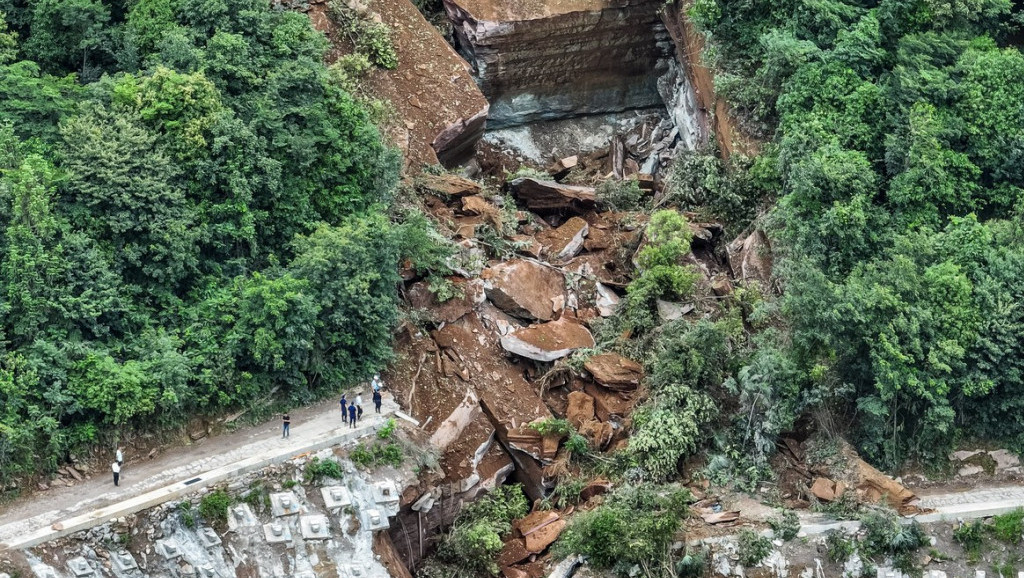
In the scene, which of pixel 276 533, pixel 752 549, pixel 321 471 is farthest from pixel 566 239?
pixel 276 533

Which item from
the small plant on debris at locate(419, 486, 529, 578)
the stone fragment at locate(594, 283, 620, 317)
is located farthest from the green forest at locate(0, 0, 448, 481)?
the stone fragment at locate(594, 283, 620, 317)

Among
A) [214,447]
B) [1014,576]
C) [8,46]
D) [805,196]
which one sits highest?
[8,46]

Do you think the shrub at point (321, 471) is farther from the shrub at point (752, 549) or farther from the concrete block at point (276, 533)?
the shrub at point (752, 549)

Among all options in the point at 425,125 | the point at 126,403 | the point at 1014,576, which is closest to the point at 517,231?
the point at 425,125

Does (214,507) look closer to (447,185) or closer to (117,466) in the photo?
(117,466)

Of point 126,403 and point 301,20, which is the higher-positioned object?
point 301,20

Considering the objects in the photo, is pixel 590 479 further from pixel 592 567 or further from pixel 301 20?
pixel 301 20
